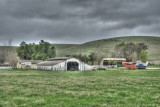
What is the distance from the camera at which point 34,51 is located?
16338 cm

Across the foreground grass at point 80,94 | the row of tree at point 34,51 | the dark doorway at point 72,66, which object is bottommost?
the foreground grass at point 80,94

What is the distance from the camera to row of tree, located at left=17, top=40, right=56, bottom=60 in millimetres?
158375

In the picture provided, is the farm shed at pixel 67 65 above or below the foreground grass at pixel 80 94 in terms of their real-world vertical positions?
above

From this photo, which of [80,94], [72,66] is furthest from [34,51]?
[80,94]

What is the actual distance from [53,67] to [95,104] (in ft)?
255

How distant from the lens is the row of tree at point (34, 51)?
158375 millimetres


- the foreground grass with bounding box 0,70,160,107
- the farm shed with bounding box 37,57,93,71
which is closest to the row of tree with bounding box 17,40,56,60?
the farm shed with bounding box 37,57,93,71

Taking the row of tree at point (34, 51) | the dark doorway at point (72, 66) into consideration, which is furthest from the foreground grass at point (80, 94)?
the row of tree at point (34, 51)

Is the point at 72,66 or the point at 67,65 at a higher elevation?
the point at 67,65

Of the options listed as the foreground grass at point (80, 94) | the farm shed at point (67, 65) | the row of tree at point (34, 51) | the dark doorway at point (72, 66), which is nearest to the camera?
the foreground grass at point (80, 94)

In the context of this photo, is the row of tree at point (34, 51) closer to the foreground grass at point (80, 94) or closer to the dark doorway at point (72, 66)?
the dark doorway at point (72, 66)

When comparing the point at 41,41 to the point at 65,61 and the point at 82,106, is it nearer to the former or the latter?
the point at 65,61

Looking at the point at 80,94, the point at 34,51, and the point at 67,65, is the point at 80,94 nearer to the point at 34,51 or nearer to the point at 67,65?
the point at 67,65

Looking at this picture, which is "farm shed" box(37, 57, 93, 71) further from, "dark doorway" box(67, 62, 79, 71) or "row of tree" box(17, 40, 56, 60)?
"row of tree" box(17, 40, 56, 60)
